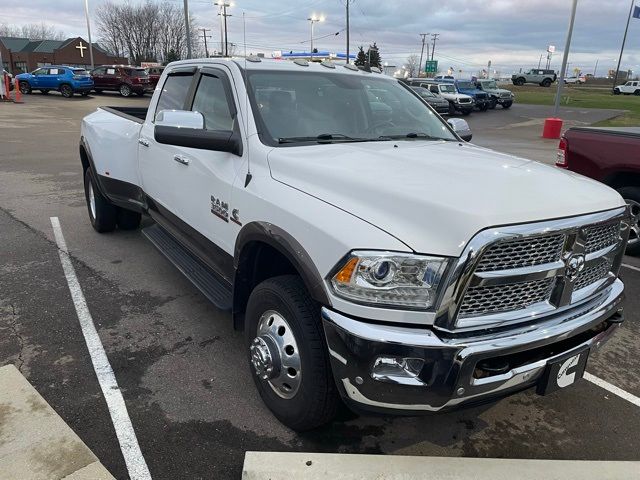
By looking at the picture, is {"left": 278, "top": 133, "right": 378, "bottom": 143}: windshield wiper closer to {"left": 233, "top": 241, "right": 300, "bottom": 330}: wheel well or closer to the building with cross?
{"left": 233, "top": 241, "right": 300, "bottom": 330}: wheel well

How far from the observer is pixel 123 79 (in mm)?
31844

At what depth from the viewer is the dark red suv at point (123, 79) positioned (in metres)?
31.2

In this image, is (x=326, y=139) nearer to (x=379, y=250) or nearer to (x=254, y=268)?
(x=254, y=268)

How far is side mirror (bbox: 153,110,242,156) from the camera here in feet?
10.0

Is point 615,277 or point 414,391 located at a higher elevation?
point 615,277

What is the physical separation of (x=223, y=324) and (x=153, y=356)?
67 centimetres

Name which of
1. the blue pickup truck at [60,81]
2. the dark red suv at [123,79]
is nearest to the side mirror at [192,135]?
the dark red suv at [123,79]

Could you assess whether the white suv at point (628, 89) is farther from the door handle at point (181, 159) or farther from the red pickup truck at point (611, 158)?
the door handle at point (181, 159)

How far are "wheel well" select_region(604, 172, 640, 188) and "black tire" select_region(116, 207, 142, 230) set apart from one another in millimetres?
5577

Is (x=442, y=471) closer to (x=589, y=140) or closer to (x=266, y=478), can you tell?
(x=266, y=478)

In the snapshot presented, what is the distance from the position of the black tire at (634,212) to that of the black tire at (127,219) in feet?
18.6

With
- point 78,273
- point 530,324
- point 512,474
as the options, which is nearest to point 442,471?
point 512,474

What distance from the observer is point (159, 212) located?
180 inches

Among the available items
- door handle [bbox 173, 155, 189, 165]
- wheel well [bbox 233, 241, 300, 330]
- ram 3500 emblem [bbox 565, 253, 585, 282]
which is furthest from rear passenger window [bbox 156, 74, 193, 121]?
ram 3500 emblem [bbox 565, 253, 585, 282]
